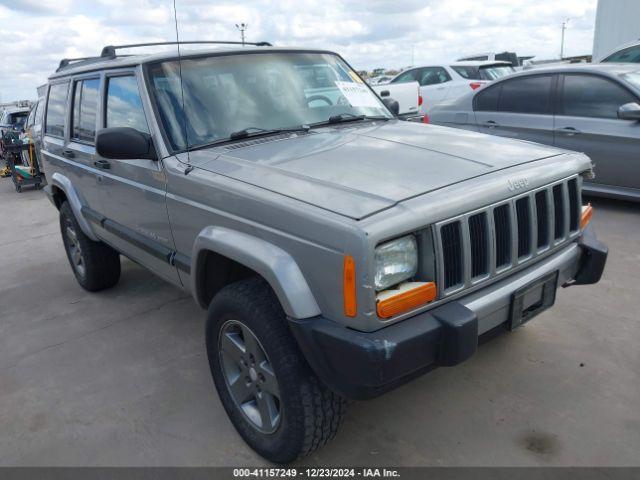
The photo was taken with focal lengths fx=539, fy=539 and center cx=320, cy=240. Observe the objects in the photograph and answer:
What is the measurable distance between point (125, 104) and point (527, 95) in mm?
5055

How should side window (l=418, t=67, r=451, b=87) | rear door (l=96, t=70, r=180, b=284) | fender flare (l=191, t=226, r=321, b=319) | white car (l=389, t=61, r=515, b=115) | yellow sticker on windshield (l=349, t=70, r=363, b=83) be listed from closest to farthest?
fender flare (l=191, t=226, r=321, b=319)
rear door (l=96, t=70, r=180, b=284)
yellow sticker on windshield (l=349, t=70, r=363, b=83)
white car (l=389, t=61, r=515, b=115)
side window (l=418, t=67, r=451, b=87)

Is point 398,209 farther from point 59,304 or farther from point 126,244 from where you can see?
point 59,304

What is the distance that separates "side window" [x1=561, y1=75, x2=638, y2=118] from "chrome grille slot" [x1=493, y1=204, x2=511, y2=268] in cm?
447

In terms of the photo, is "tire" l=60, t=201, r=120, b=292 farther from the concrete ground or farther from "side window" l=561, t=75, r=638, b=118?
"side window" l=561, t=75, r=638, b=118

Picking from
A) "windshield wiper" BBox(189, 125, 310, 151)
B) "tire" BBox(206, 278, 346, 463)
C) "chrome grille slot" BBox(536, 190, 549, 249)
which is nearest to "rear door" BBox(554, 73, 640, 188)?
"chrome grille slot" BBox(536, 190, 549, 249)

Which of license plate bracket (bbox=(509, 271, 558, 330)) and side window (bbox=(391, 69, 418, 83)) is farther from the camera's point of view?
side window (bbox=(391, 69, 418, 83))

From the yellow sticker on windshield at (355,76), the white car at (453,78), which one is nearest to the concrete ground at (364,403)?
the yellow sticker on windshield at (355,76)

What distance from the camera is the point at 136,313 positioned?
4.45m

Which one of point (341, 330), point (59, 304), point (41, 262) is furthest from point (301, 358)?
point (41, 262)

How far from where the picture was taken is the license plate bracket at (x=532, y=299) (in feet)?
7.86

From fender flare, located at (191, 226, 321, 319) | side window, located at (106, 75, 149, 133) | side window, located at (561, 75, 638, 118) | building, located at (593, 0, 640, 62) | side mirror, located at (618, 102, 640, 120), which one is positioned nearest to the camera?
fender flare, located at (191, 226, 321, 319)

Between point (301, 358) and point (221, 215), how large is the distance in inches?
30.4

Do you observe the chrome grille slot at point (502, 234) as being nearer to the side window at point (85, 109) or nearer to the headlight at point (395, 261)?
the headlight at point (395, 261)

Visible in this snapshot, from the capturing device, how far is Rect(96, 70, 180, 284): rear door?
10.2 ft
